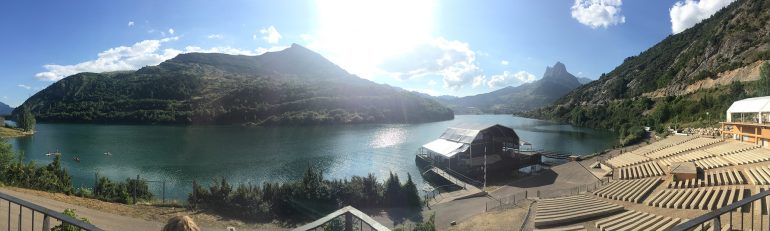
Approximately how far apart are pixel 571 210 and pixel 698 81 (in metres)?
102

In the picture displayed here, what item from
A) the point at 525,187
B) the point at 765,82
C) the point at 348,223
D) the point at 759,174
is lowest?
the point at 525,187

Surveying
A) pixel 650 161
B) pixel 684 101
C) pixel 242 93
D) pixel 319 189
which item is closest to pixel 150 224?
pixel 319 189

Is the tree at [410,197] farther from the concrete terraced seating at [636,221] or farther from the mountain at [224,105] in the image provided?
the mountain at [224,105]

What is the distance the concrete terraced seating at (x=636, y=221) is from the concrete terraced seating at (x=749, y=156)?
35.8 ft

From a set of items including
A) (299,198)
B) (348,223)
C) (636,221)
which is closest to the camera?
(348,223)

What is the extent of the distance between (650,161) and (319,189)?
27.9 metres

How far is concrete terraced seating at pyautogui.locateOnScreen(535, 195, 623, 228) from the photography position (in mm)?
19797

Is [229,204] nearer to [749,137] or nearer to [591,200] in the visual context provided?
[591,200]

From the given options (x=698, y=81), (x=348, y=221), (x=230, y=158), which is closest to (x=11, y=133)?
(x=230, y=158)

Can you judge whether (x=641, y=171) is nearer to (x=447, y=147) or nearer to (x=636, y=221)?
(x=636, y=221)

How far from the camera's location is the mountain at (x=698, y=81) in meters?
77.1

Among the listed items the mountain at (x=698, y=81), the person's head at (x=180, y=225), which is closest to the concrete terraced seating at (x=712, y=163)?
the person's head at (x=180, y=225)

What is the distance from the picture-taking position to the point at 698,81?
9800cm

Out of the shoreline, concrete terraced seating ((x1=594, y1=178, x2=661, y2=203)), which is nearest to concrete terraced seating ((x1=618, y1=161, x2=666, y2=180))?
concrete terraced seating ((x1=594, y1=178, x2=661, y2=203))
